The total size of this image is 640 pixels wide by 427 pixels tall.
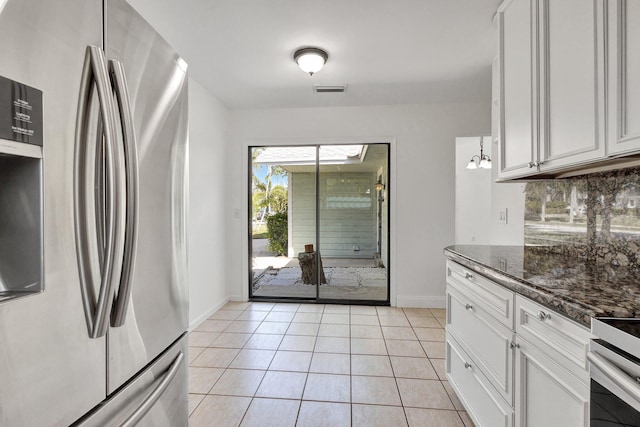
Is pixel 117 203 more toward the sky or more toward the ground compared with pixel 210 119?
more toward the ground

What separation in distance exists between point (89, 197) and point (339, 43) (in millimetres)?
2256

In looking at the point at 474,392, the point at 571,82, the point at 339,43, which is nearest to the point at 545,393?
the point at 474,392

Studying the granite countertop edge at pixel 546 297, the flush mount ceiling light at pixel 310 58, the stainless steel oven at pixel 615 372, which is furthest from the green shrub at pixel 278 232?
the stainless steel oven at pixel 615 372

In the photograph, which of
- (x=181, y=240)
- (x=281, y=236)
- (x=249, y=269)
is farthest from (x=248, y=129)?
(x=181, y=240)

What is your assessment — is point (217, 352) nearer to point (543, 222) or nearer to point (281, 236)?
point (281, 236)

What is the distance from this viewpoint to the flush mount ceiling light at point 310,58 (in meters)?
2.54

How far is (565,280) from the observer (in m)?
1.24

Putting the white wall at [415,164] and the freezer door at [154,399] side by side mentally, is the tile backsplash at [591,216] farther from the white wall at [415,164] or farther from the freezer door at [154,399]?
the freezer door at [154,399]

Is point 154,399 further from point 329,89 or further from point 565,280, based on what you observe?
point 329,89

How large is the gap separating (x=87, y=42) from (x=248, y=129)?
3.42 metres

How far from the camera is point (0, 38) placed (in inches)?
22.4

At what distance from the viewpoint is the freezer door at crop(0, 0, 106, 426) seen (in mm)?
592

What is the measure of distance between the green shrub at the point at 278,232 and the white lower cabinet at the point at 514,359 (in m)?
2.57

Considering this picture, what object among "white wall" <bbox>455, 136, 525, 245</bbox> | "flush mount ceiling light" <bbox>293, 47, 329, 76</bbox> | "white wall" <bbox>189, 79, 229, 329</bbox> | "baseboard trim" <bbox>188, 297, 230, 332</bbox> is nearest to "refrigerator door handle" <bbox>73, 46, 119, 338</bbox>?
"flush mount ceiling light" <bbox>293, 47, 329, 76</bbox>
